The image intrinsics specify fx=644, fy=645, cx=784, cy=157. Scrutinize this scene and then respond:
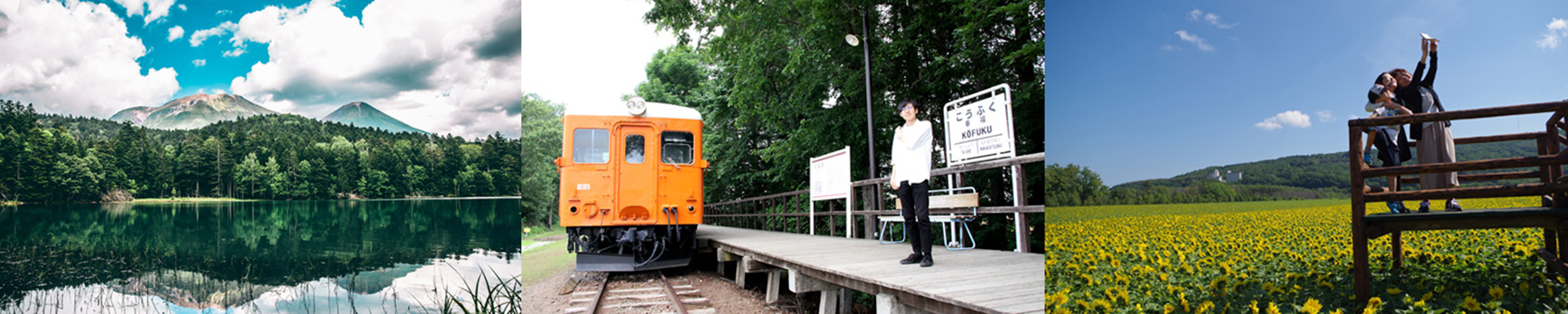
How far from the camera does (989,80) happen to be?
684 cm

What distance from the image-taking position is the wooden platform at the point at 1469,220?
3.33 ft

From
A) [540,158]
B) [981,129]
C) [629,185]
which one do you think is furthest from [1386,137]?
[540,158]

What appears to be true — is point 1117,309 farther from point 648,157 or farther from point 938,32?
point 938,32

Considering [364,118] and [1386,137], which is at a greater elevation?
[364,118]

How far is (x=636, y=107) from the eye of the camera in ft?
22.9

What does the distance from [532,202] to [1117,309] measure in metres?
13.0

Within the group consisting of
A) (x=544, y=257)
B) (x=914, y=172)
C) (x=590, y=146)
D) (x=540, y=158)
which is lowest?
(x=544, y=257)

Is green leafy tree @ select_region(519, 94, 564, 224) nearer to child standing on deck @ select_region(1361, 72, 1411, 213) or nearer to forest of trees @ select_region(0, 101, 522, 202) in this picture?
forest of trees @ select_region(0, 101, 522, 202)

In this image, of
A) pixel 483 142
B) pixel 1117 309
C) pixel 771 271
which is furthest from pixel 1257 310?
pixel 483 142

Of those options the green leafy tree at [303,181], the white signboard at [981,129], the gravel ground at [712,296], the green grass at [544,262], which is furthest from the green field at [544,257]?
the white signboard at [981,129]

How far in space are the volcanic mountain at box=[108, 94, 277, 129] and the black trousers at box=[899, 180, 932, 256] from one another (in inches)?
164

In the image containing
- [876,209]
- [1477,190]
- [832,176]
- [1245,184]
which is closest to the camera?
[1477,190]

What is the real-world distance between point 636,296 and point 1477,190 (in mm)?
5225

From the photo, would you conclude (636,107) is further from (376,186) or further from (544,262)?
(544,262)
